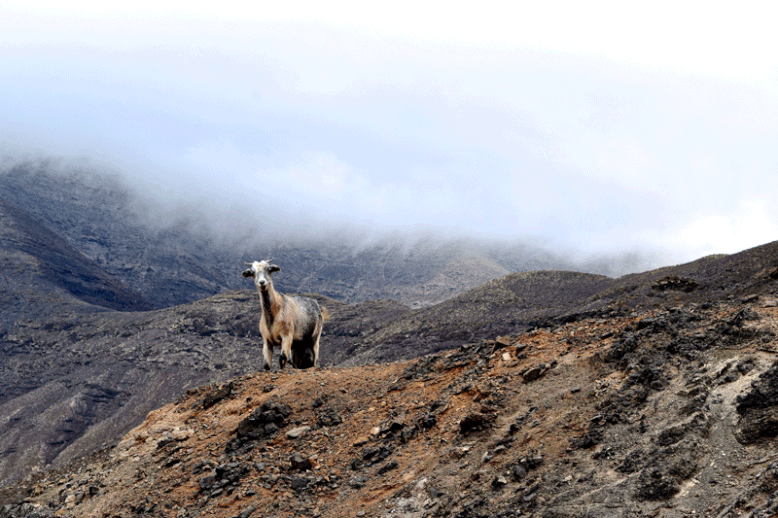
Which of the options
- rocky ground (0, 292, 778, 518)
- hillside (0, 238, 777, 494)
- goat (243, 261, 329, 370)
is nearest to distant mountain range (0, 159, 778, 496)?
hillside (0, 238, 777, 494)

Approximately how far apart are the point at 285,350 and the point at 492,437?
26.4 feet

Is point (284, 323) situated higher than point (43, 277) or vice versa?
point (284, 323)

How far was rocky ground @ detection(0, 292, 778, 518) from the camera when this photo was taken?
20.8ft

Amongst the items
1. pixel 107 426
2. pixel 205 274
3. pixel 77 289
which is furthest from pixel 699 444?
pixel 205 274

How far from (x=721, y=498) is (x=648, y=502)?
2.21ft

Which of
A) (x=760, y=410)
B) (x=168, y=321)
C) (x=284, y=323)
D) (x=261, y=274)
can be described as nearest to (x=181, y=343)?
(x=168, y=321)

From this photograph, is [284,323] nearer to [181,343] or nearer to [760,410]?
[760,410]

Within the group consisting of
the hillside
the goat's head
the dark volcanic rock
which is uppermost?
the goat's head

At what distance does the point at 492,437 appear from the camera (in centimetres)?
826

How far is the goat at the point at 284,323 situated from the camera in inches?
587

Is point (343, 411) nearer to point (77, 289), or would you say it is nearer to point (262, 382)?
point (262, 382)

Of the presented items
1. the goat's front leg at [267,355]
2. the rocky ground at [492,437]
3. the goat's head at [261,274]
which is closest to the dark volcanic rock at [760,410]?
the rocky ground at [492,437]

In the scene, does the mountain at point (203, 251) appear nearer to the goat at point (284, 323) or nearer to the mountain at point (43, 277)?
the mountain at point (43, 277)

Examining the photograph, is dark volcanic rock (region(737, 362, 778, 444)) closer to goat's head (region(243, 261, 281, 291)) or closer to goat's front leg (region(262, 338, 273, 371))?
goat's head (region(243, 261, 281, 291))
